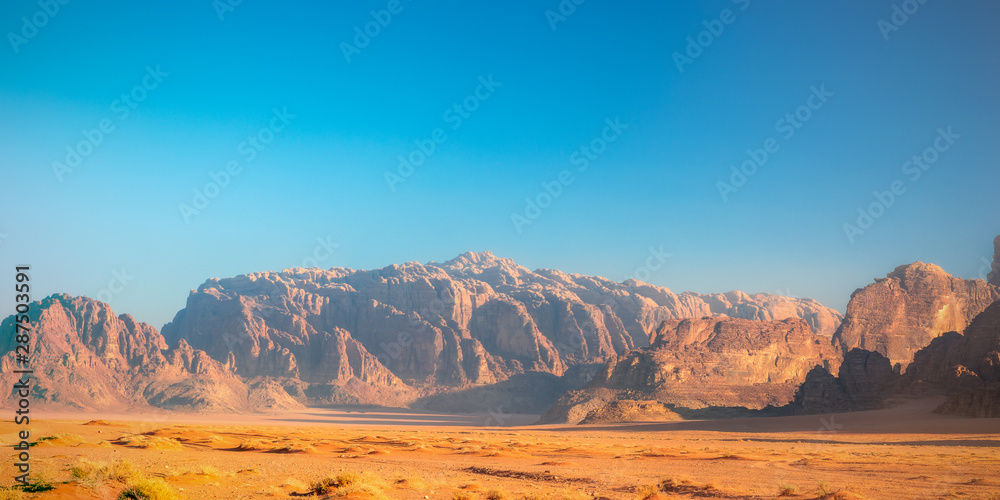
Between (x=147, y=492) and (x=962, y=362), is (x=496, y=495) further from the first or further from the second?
(x=962, y=362)

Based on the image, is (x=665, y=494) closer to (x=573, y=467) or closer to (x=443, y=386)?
(x=573, y=467)

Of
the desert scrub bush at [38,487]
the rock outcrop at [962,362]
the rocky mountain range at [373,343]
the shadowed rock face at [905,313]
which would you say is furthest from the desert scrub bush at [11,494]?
the rocky mountain range at [373,343]

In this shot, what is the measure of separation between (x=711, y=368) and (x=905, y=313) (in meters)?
45.7

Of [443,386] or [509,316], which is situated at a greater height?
[509,316]

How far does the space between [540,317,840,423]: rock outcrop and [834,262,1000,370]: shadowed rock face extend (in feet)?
23.3

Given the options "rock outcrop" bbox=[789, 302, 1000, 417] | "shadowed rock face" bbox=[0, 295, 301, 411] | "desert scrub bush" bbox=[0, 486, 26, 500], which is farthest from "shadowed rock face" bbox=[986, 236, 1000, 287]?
"desert scrub bush" bbox=[0, 486, 26, 500]

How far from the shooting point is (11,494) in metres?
17.2

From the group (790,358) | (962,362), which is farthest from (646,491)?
(790,358)

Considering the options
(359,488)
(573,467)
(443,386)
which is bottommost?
(443,386)

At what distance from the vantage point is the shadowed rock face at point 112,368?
12188 cm

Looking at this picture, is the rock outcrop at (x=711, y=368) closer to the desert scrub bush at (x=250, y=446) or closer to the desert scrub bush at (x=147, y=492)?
the desert scrub bush at (x=250, y=446)

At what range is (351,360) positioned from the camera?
566 feet

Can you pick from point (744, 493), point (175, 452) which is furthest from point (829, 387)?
point (175, 452)

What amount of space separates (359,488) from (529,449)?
26625mm
